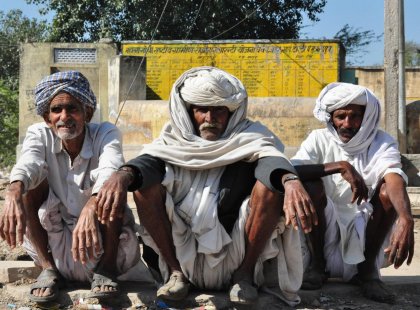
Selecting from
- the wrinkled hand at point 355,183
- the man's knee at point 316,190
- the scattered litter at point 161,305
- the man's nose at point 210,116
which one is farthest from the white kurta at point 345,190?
the scattered litter at point 161,305

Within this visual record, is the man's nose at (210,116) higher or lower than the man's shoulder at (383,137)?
higher

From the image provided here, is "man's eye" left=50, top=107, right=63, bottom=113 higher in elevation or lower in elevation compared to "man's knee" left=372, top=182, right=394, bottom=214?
higher

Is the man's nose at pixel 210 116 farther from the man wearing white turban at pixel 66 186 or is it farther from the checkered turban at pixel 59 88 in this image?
the checkered turban at pixel 59 88

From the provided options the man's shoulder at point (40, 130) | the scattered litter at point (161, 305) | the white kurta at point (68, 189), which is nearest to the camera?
the scattered litter at point (161, 305)

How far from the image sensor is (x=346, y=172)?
12.4 ft

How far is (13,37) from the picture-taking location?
30.2 metres

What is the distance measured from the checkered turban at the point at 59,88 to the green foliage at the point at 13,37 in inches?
680

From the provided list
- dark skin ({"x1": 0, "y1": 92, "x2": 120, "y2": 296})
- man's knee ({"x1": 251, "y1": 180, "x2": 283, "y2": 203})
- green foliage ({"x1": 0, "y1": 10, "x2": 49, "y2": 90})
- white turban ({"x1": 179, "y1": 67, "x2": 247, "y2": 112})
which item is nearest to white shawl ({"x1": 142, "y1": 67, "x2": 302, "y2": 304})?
white turban ({"x1": 179, "y1": 67, "x2": 247, "y2": 112})

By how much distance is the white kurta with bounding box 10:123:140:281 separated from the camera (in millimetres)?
3826

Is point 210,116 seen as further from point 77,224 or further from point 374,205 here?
point 374,205

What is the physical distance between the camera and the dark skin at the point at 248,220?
10.8 feet

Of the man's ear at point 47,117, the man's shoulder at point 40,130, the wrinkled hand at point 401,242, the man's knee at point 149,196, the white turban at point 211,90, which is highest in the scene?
the white turban at point 211,90

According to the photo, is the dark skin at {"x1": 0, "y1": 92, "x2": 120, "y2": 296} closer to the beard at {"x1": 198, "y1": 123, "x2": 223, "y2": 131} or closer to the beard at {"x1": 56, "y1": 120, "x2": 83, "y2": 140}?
the beard at {"x1": 56, "y1": 120, "x2": 83, "y2": 140}

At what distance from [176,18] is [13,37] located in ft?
49.8
